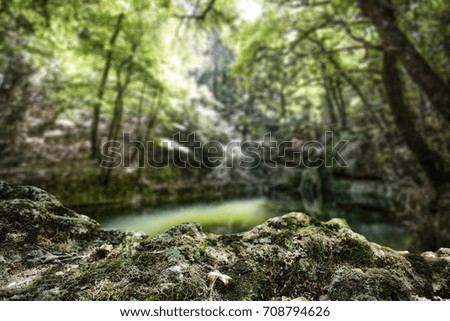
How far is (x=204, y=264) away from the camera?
1340 mm

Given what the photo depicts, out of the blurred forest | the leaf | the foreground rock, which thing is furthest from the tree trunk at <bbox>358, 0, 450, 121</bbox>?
the leaf

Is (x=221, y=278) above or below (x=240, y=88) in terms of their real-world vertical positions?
below

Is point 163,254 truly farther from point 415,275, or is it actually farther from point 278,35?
point 278,35

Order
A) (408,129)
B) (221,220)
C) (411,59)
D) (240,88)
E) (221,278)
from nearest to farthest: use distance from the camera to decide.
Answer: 1. (221,278)
2. (411,59)
3. (408,129)
4. (221,220)
5. (240,88)

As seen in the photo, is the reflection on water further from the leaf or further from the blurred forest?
the leaf

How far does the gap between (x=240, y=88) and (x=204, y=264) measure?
840 cm

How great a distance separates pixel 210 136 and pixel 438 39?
42.0 ft

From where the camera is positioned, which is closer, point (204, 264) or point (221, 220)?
point (204, 264)

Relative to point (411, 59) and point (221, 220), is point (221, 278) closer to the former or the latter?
point (411, 59)

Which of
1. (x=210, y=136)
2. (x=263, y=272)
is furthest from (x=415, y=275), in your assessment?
(x=210, y=136)

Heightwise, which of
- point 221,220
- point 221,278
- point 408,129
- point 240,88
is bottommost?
point 221,220

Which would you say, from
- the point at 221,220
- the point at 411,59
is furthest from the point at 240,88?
the point at 411,59

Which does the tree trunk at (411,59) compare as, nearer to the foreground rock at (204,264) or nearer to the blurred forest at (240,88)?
the blurred forest at (240,88)

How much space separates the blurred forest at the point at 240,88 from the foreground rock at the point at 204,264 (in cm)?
423
